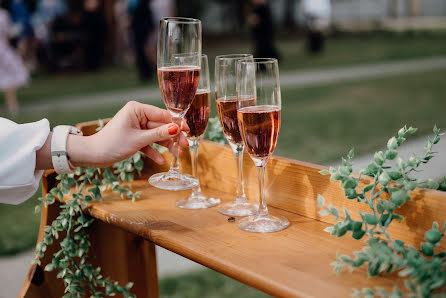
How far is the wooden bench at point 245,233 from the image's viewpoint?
1248mm

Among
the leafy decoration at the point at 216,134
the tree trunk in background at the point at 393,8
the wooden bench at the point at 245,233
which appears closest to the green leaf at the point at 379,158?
the wooden bench at the point at 245,233

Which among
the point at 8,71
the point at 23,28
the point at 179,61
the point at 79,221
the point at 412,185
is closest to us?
the point at 412,185

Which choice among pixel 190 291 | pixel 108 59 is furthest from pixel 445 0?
pixel 190 291

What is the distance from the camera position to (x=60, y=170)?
1557mm

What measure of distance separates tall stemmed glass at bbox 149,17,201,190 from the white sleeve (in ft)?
1.22

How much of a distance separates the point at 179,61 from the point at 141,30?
11.0 metres

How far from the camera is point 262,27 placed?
1374 centimetres

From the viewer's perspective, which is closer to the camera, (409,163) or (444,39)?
(409,163)

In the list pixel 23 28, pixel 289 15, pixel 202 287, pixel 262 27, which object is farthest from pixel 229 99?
pixel 289 15

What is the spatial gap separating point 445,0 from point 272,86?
32194 mm

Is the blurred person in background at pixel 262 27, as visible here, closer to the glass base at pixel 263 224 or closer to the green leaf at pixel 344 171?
the glass base at pixel 263 224

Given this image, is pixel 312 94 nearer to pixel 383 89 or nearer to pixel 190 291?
pixel 383 89

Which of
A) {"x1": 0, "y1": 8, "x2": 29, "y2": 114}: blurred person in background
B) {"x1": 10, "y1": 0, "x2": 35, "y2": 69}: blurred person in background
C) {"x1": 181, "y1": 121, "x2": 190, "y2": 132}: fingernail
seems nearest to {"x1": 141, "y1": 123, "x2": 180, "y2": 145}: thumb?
{"x1": 181, "y1": 121, "x2": 190, "y2": 132}: fingernail

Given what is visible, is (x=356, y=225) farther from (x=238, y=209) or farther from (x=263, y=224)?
(x=238, y=209)
